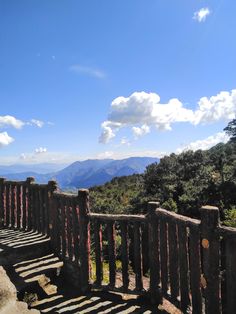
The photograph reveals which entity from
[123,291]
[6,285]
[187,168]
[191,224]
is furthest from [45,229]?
[187,168]

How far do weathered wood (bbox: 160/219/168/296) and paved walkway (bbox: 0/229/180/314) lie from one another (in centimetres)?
49

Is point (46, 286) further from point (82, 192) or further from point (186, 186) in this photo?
point (186, 186)

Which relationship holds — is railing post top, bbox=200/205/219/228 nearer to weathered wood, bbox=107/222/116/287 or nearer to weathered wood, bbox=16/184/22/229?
weathered wood, bbox=107/222/116/287

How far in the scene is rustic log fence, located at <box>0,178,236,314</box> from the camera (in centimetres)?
521

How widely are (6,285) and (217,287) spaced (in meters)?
3.03

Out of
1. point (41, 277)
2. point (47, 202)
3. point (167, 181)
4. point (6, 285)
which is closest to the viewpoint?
point (6, 285)

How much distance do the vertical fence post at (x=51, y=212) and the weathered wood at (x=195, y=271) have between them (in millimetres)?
4327

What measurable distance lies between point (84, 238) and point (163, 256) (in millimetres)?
2054

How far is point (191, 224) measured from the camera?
551cm

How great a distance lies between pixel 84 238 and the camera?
7.68 metres

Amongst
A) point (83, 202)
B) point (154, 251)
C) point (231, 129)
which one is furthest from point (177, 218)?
point (231, 129)

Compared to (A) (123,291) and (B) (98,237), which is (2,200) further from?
(A) (123,291)

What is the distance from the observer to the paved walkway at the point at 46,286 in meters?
6.80

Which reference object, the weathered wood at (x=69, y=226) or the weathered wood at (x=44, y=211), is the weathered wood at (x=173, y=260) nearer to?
the weathered wood at (x=69, y=226)
